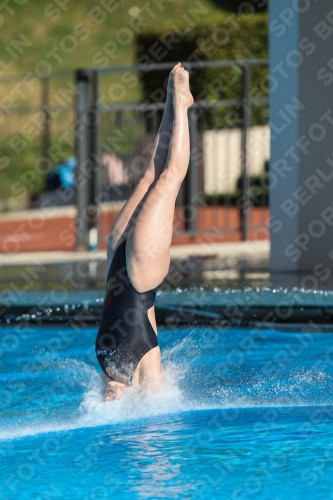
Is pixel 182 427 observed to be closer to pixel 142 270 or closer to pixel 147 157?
pixel 142 270

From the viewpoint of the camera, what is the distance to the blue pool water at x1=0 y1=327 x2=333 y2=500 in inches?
119

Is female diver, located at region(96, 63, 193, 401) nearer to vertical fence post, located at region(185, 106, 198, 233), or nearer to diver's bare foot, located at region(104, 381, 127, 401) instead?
diver's bare foot, located at region(104, 381, 127, 401)

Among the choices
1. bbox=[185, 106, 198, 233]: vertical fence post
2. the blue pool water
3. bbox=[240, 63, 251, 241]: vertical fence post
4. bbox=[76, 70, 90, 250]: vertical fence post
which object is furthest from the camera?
bbox=[185, 106, 198, 233]: vertical fence post

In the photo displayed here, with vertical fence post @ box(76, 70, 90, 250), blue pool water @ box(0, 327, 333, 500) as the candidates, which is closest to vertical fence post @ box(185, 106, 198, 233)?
vertical fence post @ box(76, 70, 90, 250)

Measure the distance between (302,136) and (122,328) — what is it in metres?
3.89

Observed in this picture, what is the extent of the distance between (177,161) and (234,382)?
4.24 ft

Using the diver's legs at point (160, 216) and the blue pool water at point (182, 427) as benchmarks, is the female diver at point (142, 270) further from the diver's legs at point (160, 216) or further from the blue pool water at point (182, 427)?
the blue pool water at point (182, 427)

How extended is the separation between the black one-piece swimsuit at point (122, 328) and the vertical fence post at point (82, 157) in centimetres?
537

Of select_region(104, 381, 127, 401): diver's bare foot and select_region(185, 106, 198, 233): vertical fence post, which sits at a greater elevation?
select_region(185, 106, 198, 233): vertical fence post

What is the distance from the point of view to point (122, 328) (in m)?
3.72

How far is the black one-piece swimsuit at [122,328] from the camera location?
3.70m

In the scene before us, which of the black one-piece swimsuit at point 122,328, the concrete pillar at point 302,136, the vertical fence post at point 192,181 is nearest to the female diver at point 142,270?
the black one-piece swimsuit at point 122,328

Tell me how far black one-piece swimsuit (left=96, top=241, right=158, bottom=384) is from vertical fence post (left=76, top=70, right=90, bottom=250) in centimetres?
537

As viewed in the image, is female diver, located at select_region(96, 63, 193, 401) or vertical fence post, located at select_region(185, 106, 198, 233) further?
vertical fence post, located at select_region(185, 106, 198, 233)
